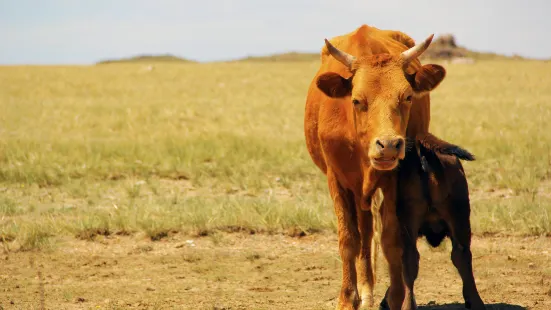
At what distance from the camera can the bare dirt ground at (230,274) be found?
6.89 meters

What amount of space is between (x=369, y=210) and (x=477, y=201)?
13.2ft

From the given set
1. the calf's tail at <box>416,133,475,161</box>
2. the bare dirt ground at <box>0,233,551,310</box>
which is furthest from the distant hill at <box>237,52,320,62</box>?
the calf's tail at <box>416,133,475,161</box>

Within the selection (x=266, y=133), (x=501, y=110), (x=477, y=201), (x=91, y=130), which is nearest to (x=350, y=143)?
(x=477, y=201)

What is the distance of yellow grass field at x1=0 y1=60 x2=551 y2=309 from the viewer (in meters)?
9.16

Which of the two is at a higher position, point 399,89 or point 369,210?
point 399,89

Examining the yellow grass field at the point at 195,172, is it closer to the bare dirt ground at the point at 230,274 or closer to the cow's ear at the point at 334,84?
the bare dirt ground at the point at 230,274

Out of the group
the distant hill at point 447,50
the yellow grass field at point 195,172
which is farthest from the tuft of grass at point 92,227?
the distant hill at point 447,50

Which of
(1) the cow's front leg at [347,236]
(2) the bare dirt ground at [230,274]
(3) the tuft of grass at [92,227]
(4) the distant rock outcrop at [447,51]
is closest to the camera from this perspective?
(1) the cow's front leg at [347,236]

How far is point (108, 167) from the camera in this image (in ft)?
44.0

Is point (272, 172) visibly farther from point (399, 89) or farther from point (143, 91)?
point (143, 91)

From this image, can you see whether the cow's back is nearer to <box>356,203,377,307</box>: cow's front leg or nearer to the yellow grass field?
<box>356,203,377,307</box>: cow's front leg

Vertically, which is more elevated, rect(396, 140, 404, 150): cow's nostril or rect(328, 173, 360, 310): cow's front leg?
rect(396, 140, 404, 150): cow's nostril

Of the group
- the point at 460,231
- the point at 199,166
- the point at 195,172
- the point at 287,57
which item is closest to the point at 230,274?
the point at 460,231

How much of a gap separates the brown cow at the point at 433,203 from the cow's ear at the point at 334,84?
643 millimetres
